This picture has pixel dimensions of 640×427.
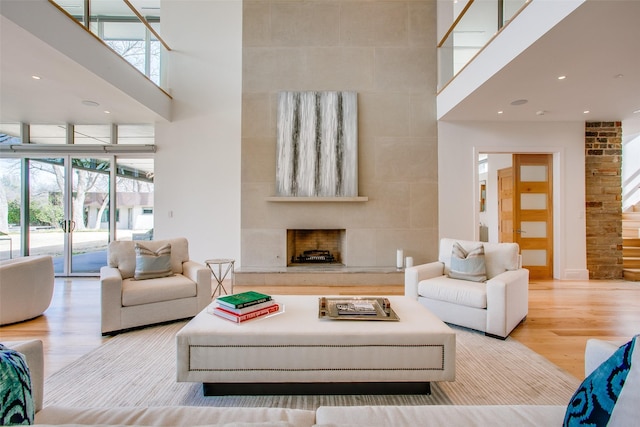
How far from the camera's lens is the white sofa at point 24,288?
10.1ft

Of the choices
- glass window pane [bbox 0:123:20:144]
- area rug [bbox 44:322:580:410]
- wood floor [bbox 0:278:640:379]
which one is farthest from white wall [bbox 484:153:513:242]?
glass window pane [bbox 0:123:20:144]

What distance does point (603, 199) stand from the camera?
16.8 feet

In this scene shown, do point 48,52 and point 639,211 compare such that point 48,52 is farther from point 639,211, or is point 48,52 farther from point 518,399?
point 639,211

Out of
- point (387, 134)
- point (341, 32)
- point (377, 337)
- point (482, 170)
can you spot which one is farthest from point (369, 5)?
point (482, 170)

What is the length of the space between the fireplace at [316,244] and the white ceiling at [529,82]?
2771mm

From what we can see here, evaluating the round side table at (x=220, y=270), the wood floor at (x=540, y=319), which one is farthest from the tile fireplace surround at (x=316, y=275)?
the round side table at (x=220, y=270)

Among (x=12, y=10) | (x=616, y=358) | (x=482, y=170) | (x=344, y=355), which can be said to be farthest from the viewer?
(x=482, y=170)

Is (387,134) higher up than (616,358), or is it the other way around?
(387,134)

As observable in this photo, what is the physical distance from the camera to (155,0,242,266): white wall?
17.2ft

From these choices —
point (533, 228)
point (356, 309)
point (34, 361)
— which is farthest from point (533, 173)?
point (34, 361)

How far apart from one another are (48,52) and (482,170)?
408 inches

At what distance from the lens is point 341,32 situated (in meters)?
5.01

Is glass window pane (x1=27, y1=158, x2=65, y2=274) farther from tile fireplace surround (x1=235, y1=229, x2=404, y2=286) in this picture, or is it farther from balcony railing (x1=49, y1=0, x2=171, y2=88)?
tile fireplace surround (x1=235, y1=229, x2=404, y2=286)

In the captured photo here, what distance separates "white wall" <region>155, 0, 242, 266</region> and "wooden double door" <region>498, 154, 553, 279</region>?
494cm
